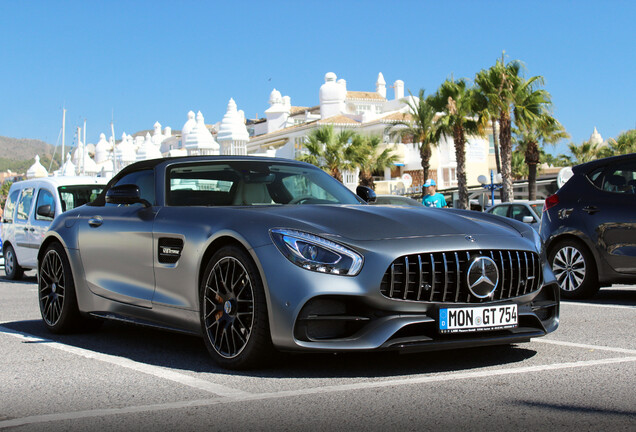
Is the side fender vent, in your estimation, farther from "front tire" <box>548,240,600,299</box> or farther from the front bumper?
"front tire" <box>548,240,600,299</box>

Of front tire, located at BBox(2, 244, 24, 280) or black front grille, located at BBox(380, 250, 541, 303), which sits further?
front tire, located at BBox(2, 244, 24, 280)

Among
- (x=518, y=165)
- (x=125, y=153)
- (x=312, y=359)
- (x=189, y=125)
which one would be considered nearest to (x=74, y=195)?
(x=312, y=359)

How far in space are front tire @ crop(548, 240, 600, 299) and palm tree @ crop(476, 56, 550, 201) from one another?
26.9 metres

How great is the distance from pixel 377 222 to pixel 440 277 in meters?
0.52

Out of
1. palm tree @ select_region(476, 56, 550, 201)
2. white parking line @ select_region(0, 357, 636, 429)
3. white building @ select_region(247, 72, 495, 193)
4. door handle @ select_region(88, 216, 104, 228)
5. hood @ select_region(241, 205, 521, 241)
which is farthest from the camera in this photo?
white building @ select_region(247, 72, 495, 193)

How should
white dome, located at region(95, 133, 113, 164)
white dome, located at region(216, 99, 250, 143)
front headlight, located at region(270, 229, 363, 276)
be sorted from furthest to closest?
white dome, located at region(95, 133, 113, 164)
white dome, located at region(216, 99, 250, 143)
front headlight, located at region(270, 229, 363, 276)

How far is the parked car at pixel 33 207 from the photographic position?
15.1 meters

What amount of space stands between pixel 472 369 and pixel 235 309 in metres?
1.44

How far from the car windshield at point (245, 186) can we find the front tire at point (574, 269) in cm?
387

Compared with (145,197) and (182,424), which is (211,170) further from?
(182,424)

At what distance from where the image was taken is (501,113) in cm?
3628

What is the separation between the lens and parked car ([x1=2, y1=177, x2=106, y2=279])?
15055 millimetres

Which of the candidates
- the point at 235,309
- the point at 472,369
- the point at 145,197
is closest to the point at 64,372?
the point at 235,309

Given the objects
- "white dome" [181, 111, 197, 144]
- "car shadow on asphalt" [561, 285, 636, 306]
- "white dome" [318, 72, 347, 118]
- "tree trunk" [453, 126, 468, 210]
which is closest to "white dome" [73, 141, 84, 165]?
"white dome" [181, 111, 197, 144]
